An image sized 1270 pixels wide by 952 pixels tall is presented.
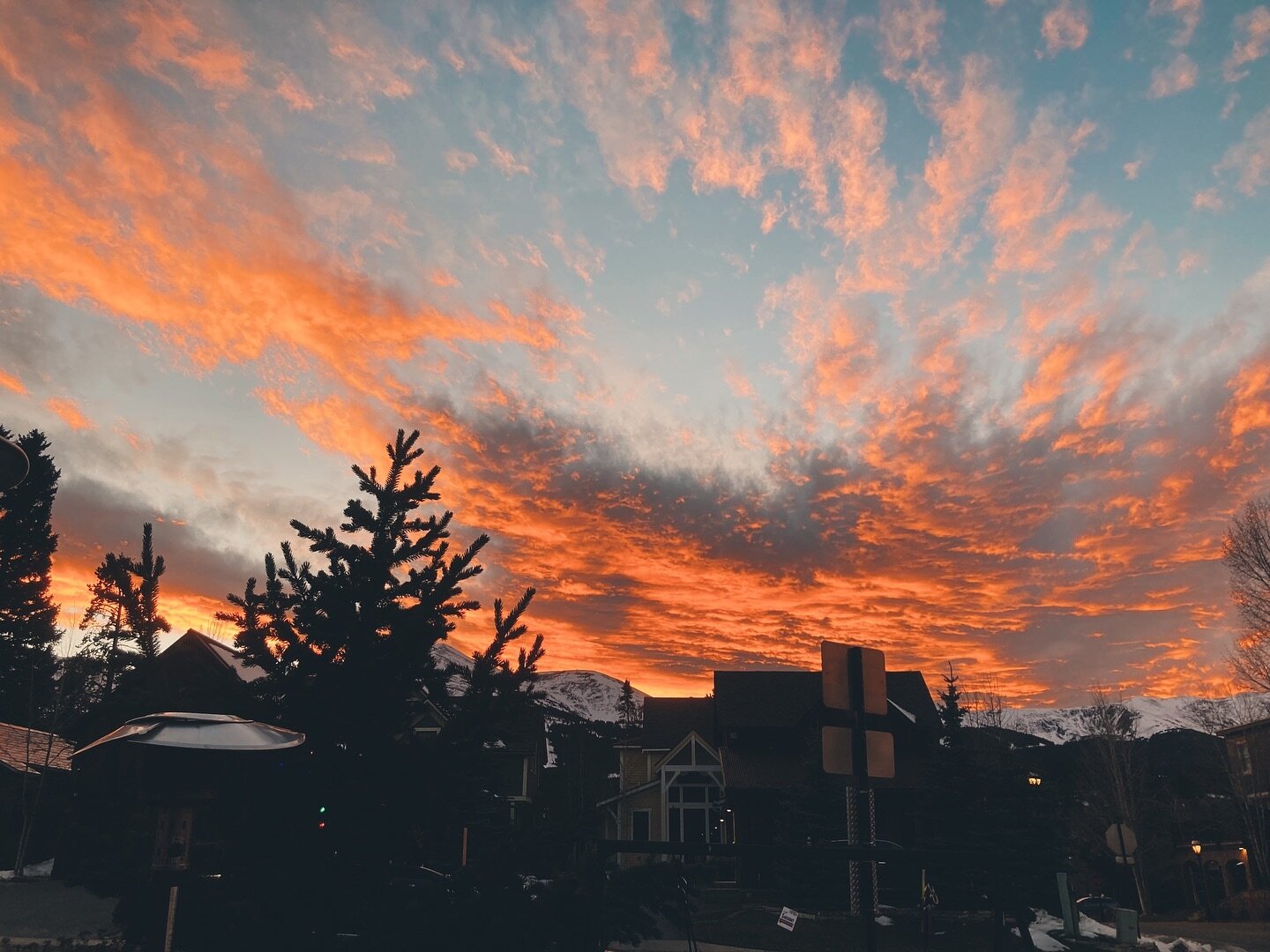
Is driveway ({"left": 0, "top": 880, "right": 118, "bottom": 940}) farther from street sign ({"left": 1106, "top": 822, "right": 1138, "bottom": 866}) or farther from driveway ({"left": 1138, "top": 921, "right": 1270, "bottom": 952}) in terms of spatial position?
driveway ({"left": 1138, "top": 921, "right": 1270, "bottom": 952})

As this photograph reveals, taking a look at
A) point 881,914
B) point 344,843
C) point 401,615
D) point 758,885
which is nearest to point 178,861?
point 344,843

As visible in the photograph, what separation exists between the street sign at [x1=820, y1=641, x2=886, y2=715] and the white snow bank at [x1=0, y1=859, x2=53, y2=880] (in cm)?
3339

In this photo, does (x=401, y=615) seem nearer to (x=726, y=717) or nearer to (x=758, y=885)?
(x=758, y=885)

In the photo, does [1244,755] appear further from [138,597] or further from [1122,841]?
[138,597]

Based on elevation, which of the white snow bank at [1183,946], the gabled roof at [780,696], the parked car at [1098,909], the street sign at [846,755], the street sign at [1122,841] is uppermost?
the gabled roof at [780,696]

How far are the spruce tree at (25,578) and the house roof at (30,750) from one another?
12393 mm

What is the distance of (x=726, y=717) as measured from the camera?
40.5m

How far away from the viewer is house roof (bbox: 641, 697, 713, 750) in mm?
47281

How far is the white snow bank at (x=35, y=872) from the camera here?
90.1ft

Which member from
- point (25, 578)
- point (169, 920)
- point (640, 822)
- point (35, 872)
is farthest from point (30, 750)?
point (169, 920)

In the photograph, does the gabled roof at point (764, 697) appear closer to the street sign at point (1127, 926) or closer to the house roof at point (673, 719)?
the house roof at point (673, 719)

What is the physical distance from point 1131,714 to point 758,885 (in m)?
35.6

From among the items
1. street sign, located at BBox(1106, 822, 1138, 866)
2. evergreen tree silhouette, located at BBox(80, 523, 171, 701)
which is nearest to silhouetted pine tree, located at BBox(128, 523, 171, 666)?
evergreen tree silhouette, located at BBox(80, 523, 171, 701)

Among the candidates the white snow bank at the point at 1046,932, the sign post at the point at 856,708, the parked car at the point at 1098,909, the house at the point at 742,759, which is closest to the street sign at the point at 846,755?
the sign post at the point at 856,708
